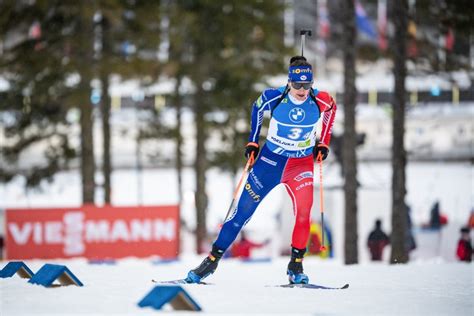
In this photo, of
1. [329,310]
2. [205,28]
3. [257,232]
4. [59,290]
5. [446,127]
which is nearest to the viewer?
[329,310]

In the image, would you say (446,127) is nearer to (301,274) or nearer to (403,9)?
(403,9)

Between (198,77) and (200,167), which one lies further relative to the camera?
(200,167)

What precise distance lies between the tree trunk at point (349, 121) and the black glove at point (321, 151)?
27.6 ft

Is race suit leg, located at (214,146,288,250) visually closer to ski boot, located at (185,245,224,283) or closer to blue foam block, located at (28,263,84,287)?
ski boot, located at (185,245,224,283)

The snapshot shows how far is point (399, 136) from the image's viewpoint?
17.9 metres

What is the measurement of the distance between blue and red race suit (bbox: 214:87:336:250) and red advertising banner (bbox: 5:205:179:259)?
906cm

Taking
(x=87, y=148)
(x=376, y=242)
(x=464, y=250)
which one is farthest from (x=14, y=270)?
(x=87, y=148)

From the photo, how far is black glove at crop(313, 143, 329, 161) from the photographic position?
30.0ft

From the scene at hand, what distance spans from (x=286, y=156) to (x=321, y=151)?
360 mm

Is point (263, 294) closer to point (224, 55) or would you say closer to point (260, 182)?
point (260, 182)

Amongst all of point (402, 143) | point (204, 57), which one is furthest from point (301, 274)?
point (204, 57)

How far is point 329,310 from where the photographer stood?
7305 mm

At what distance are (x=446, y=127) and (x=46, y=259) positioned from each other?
47519 millimetres

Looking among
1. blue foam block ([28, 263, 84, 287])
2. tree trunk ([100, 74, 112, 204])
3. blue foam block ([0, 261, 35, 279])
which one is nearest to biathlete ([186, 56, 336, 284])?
blue foam block ([28, 263, 84, 287])
